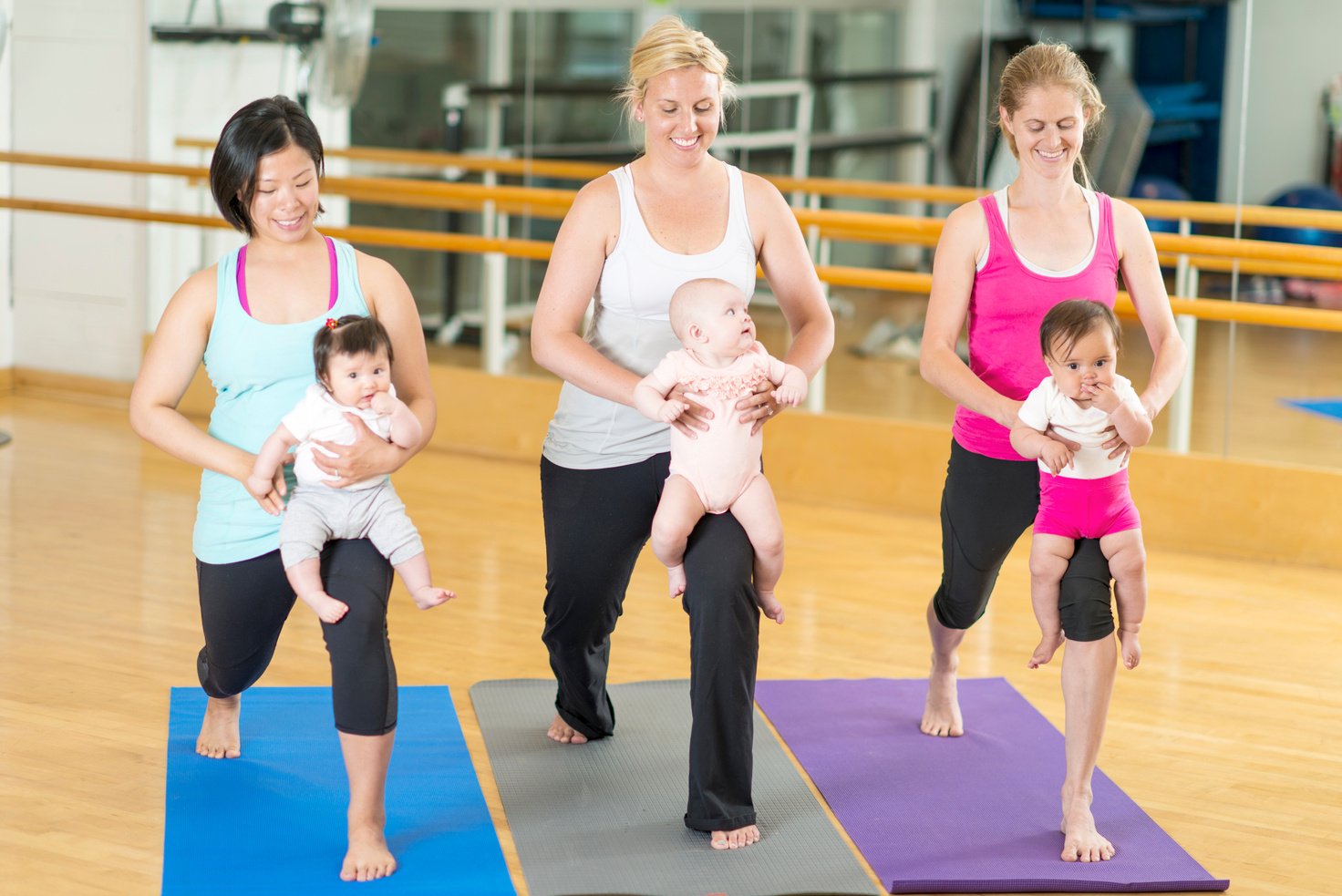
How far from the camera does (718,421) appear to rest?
2.62 m

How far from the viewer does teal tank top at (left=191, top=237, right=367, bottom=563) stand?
8.85 feet

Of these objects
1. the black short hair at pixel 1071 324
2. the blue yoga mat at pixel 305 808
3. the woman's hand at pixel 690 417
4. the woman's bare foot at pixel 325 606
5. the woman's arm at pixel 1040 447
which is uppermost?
the black short hair at pixel 1071 324

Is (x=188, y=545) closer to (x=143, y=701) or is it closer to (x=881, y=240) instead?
(x=143, y=701)

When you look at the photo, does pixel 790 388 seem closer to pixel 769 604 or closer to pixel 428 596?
pixel 769 604

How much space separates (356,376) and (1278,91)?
3.61m

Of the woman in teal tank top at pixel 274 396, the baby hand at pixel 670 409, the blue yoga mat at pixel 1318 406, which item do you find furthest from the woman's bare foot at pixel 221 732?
the blue yoga mat at pixel 1318 406

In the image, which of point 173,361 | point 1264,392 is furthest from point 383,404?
point 1264,392

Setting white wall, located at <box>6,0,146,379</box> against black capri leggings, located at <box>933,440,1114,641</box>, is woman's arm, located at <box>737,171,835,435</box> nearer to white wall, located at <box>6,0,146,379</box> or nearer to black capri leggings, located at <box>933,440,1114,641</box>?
black capri leggings, located at <box>933,440,1114,641</box>

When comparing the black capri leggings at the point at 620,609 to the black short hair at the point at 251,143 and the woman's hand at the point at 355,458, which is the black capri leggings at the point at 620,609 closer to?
the woman's hand at the point at 355,458

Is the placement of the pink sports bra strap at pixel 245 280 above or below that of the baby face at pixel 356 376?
above

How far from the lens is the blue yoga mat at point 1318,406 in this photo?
201 inches

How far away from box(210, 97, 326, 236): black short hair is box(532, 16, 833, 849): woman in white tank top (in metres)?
0.49

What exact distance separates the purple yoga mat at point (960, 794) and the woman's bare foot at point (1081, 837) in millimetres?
20

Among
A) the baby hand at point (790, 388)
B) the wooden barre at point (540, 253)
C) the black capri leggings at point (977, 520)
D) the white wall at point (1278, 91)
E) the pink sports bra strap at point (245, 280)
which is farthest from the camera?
the white wall at point (1278, 91)
